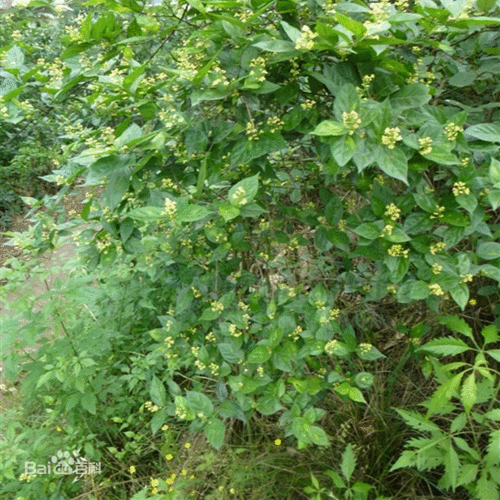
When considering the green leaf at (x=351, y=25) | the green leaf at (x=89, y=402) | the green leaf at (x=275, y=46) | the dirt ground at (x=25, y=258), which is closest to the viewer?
the green leaf at (x=351, y=25)

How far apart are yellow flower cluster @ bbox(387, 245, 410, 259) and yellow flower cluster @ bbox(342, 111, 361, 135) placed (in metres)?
0.38

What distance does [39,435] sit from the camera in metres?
2.25

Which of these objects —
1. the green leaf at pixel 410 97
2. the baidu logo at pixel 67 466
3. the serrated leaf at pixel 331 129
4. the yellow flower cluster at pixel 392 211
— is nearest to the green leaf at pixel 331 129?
the serrated leaf at pixel 331 129

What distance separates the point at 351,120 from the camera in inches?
43.2

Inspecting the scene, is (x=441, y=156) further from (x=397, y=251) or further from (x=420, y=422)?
(x=420, y=422)

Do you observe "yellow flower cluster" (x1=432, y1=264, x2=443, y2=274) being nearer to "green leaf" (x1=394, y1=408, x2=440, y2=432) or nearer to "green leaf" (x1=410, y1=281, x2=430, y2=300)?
"green leaf" (x1=410, y1=281, x2=430, y2=300)

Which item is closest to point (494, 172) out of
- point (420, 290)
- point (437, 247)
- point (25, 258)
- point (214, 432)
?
point (437, 247)

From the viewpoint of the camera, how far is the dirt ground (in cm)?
234

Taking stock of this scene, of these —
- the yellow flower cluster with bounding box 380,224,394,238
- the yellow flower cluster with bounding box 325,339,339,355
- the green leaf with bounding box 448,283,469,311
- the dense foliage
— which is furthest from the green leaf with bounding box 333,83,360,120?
the yellow flower cluster with bounding box 325,339,339,355

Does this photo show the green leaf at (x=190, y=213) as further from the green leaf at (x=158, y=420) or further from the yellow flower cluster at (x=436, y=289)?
the green leaf at (x=158, y=420)

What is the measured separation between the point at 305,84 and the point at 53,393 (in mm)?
2062

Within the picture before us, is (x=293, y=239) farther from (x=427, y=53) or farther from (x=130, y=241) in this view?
(x=427, y=53)

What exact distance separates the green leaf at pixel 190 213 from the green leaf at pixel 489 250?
0.79m

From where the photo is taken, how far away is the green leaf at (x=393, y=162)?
1085 millimetres
